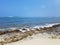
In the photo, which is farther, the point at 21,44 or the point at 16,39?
the point at 16,39

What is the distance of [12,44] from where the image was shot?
23.8 ft

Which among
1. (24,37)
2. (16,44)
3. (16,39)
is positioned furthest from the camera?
(24,37)

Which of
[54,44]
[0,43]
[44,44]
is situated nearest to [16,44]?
[0,43]

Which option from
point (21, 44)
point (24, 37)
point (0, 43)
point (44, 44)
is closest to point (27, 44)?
point (21, 44)

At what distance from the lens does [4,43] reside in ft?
24.2

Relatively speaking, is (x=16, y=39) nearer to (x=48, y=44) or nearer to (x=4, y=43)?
(x=4, y=43)

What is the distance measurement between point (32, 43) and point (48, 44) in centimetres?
77

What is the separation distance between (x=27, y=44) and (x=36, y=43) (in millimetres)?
468

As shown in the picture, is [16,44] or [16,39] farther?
[16,39]

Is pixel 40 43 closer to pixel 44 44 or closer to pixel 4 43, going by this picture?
pixel 44 44

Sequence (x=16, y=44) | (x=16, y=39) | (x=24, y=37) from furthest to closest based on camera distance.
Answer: (x=24, y=37) → (x=16, y=39) → (x=16, y=44)

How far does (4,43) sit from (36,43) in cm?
153

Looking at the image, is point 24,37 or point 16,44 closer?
point 16,44

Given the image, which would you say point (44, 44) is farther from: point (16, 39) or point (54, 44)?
point (16, 39)
